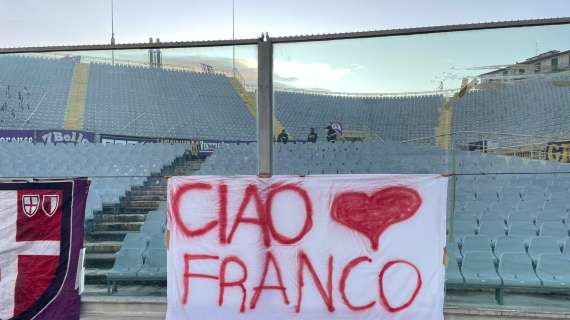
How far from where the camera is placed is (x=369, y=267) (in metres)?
3.47

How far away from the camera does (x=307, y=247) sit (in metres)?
3.53

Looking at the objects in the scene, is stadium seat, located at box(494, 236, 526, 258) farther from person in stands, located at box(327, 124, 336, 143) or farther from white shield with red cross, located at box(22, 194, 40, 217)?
white shield with red cross, located at box(22, 194, 40, 217)

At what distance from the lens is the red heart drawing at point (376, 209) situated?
347cm

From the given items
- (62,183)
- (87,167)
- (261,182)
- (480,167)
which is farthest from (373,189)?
(87,167)

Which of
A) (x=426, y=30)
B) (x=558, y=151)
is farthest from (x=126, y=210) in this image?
(x=558, y=151)

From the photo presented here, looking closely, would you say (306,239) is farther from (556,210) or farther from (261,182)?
(556,210)

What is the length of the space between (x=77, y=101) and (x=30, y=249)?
4.13 meters

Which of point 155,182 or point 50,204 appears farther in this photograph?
point 155,182

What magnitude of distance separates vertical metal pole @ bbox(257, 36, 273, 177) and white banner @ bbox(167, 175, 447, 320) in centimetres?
28

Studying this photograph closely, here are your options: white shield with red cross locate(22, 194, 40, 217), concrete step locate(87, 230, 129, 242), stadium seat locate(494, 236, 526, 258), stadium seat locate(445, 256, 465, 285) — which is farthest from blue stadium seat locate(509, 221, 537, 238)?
white shield with red cross locate(22, 194, 40, 217)

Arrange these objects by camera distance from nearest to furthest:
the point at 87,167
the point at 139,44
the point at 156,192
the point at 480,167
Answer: the point at 139,44 → the point at 156,192 → the point at 480,167 → the point at 87,167

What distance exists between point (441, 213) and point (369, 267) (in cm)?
70

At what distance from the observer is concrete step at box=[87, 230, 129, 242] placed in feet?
15.0

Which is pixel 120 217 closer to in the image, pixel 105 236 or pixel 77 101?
pixel 105 236
